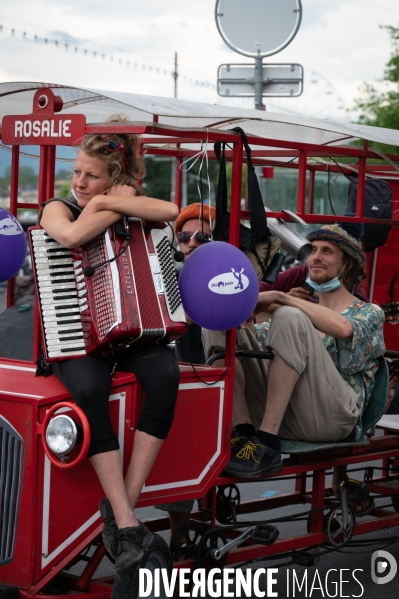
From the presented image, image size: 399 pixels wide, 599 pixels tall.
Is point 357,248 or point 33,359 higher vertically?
point 357,248

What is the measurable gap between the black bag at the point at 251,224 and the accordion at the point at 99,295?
0.53 meters

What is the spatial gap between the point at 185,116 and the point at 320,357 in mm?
1340

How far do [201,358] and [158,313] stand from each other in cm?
119

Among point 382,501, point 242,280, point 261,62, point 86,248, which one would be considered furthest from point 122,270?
point 261,62

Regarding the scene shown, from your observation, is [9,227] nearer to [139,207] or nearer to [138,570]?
[139,207]

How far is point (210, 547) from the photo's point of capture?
3797 millimetres

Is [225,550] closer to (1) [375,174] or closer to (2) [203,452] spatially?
(2) [203,452]

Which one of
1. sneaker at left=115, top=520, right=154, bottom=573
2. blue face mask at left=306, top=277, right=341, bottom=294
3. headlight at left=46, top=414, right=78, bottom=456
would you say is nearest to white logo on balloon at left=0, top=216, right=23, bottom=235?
headlight at left=46, top=414, right=78, bottom=456

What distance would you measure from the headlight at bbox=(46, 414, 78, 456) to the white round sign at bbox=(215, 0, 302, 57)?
4524mm

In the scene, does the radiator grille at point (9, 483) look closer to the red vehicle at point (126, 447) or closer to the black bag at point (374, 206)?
the red vehicle at point (126, 447)

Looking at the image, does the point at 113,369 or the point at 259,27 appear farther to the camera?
the point at 259,27

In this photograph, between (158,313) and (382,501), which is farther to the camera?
(382,501)

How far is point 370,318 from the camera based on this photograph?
4.47 m

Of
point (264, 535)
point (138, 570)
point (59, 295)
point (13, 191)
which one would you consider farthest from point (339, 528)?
point (13, 191)
